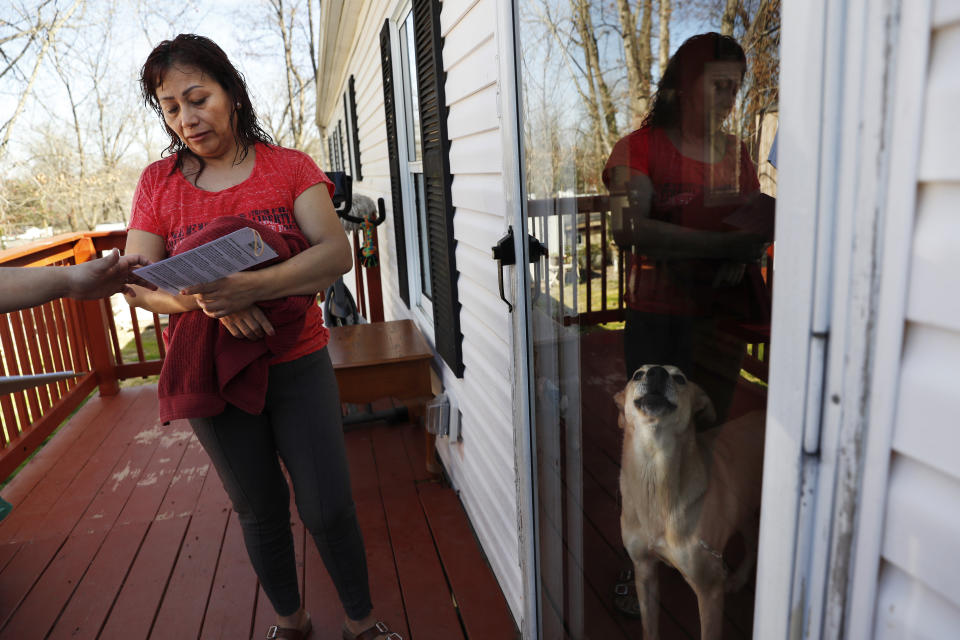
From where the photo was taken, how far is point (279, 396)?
168cm

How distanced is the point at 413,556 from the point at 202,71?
1.91 metres

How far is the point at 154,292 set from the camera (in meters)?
1.64

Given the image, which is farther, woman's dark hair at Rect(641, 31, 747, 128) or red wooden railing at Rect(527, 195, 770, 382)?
woman's dark hair at Rect(641, 31, 747, 128)

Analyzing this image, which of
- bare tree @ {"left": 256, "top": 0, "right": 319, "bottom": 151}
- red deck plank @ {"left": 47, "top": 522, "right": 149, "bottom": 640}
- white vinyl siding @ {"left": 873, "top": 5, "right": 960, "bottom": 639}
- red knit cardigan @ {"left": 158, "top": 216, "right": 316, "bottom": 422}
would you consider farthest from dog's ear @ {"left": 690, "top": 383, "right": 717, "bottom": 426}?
bare tree @ {"left": 256, "top": 0, "right": 319, "bottom": 151}

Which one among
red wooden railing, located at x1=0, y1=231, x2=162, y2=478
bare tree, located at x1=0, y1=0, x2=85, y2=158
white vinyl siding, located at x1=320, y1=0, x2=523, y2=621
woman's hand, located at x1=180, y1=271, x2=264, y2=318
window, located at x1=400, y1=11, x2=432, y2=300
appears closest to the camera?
woman's hand, located at x1=180, y1=271, x2=264, y2=318

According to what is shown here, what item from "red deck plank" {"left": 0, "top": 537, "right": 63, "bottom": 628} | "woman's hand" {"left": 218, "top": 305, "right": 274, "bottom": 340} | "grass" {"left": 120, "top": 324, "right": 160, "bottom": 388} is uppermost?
"woman's hand" {"left": 218, "top": 305, "right": 274, "bottom": 340}

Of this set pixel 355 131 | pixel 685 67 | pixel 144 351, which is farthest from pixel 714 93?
pixel 144 351

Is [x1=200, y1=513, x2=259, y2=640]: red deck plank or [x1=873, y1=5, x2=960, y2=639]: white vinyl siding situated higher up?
[x1=873, y1=5, x2=960, y2=639]: white vinyl siding

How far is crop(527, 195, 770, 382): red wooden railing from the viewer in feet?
4.99

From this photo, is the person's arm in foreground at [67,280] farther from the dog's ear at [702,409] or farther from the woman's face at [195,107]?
the dog's ear at [702,409]

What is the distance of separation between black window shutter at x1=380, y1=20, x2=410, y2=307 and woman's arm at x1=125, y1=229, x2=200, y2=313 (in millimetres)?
2337

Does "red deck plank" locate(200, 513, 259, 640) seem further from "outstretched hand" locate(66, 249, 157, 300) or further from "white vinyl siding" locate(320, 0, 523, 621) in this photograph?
"outstretched hand" locate(66, 249, 157, 300)

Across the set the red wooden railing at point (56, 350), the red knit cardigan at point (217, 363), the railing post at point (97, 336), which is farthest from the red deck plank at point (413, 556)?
the railing post at point (97, 336)

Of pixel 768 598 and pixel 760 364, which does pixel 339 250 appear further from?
pixel 768 598
